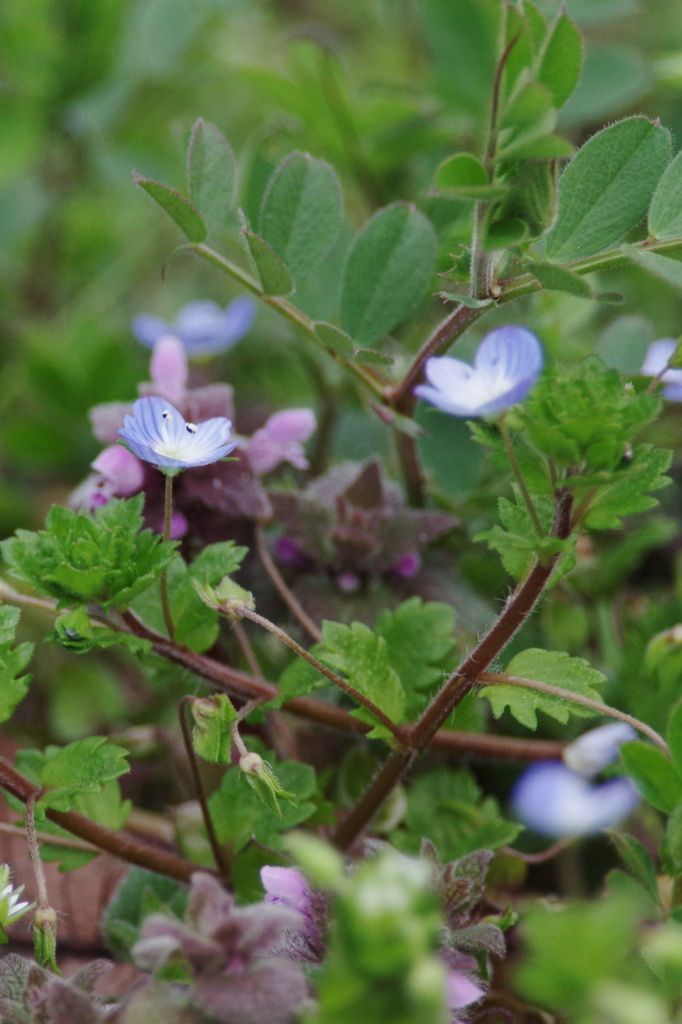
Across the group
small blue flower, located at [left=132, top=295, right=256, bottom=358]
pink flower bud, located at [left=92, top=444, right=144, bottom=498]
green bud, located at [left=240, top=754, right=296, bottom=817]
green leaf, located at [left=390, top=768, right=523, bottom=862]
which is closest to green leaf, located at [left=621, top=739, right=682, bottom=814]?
green leaf, located at [left=390, top=768, right=523, bottom=862]

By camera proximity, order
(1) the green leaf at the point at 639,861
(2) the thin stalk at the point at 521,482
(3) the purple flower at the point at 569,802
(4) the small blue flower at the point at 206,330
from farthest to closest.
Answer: (4) the small blue flower at the point at 206,330 < (3) the purple flower at the point at 569,802 < (1) the green leaf at the point at 639,861 < (2) the thin stalk at the point at 521,482

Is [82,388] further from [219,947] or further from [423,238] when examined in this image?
[219,947]

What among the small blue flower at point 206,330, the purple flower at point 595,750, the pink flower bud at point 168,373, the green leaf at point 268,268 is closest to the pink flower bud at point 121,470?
the pink flower bud at point 168,373

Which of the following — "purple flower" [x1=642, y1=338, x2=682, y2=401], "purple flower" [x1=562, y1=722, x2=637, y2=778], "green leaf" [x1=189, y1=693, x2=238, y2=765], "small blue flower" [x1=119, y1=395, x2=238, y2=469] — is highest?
"small blue flower" [x1=119, y1=395, x2=238, y2=469]

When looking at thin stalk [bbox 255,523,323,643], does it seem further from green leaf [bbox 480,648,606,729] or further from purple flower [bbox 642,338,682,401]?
purple flower [bbox 642,338,682,401]

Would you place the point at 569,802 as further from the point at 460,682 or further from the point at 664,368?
the point at 664,368

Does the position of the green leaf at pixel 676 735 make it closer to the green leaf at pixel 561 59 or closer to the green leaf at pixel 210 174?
the green leaf at pixel 561 59

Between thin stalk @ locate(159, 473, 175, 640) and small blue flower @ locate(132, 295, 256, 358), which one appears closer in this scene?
thin stalk @ locate(159, 473, 175, 640)
